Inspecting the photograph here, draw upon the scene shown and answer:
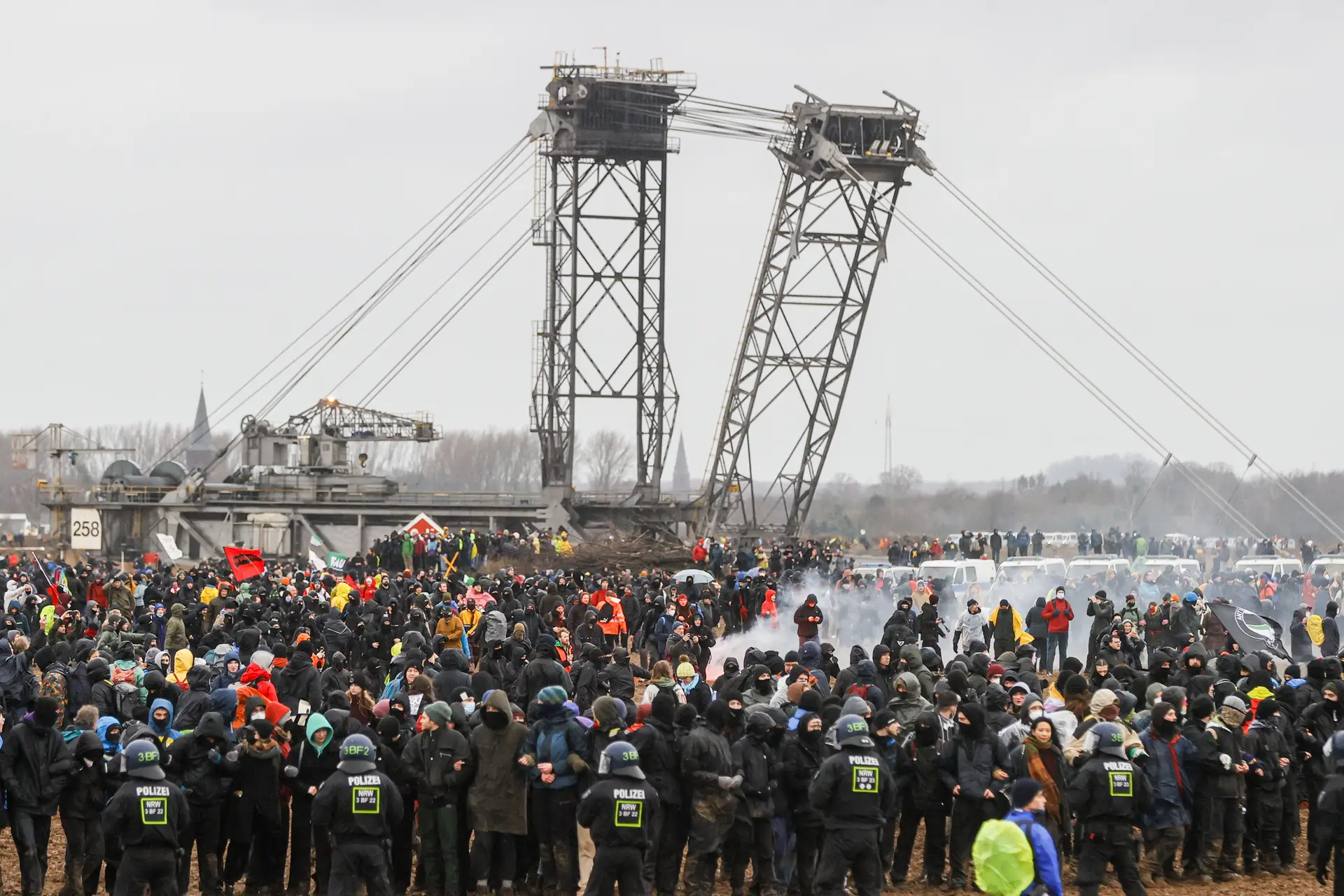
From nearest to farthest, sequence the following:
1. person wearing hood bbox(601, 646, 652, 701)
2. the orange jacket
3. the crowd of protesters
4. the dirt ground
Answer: the crowd of protesters, the dirt ground, person wearing hood bbox(601, 646, 652, 701), the orange jacket

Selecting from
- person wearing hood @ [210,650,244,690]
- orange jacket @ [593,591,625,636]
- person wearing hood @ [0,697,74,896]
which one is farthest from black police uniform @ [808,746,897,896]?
orange jacket @ [593,591,625,636]

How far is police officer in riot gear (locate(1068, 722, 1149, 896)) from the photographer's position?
1142 centimetres

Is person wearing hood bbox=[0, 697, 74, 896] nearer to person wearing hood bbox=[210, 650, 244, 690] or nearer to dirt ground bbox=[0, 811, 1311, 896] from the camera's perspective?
dirt ground bbox=[0, 811, 1311, 896]

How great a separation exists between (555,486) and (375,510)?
6.19 metres

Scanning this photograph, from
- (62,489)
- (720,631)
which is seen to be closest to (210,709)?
(720,631)

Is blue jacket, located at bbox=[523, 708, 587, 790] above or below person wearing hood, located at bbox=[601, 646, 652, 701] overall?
below

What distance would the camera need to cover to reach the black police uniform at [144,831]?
11.0 metres

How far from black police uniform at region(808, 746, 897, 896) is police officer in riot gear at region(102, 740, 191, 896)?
4.46m

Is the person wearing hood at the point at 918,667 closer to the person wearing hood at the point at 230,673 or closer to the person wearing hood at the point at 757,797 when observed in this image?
the person wearing hood at the point at 757,797

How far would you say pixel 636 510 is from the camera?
5106 cm

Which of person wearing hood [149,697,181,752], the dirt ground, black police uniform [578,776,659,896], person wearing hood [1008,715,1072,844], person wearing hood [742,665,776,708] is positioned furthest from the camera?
person wearing hood [742,665,776,708]

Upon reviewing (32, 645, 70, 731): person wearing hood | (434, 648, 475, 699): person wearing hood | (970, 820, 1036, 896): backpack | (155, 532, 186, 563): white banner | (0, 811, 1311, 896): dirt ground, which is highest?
(155, 532, 186, 563): white banner

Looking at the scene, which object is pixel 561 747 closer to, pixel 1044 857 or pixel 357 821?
pixel 357 821

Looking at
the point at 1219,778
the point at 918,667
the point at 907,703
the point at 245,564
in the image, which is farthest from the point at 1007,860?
the point at 245,564
